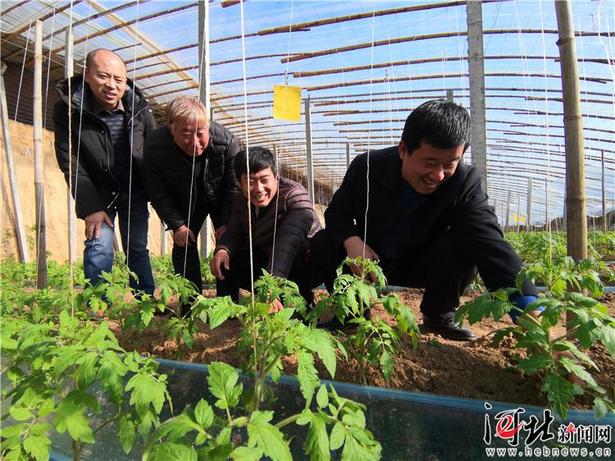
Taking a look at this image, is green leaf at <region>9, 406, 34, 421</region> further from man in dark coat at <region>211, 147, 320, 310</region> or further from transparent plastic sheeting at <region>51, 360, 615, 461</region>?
man in dark coat at <region>211, 147, 320, 310</region>

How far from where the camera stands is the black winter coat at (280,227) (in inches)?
75.6

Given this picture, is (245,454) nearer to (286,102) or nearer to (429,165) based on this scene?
(429,165)

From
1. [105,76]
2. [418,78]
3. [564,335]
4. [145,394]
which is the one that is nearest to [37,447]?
[145,394]

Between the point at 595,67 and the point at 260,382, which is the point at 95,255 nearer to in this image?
the point at 260,382

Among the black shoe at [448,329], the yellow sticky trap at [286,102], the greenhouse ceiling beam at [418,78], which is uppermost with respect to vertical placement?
the greenhouse ceiling beam at [418,78]

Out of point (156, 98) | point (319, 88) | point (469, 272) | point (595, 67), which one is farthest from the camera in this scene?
point (156, 98)

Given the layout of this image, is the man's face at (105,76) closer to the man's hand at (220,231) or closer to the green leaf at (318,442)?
the man's hand at (220,231)

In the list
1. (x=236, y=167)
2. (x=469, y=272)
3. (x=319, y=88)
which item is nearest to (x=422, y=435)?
(x=469, y=272)

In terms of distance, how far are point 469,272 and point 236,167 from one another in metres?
1.33

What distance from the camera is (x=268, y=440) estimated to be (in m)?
0.68

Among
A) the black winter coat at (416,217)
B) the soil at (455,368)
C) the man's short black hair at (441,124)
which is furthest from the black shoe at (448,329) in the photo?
→ the man's short black hair at (441,124)

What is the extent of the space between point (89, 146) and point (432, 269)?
2.00 m

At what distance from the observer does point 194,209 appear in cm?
248

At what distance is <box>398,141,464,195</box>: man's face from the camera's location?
4.71 ft
